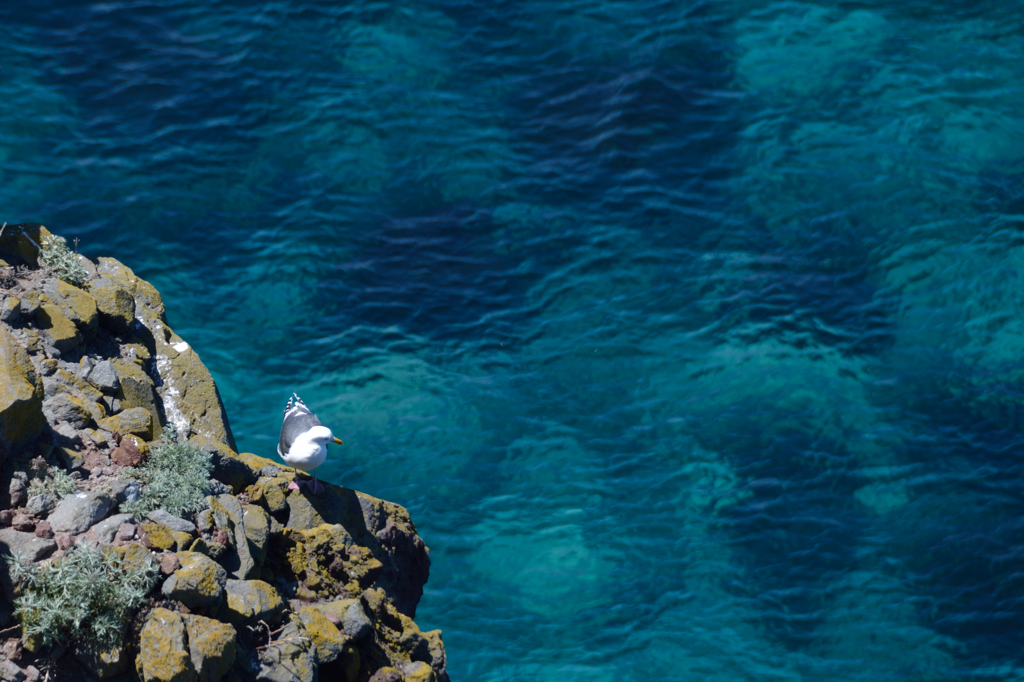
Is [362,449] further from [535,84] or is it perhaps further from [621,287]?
[535,84]

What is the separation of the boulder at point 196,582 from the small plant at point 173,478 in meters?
0.70

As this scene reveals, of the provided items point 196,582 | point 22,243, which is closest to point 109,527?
point 196,582

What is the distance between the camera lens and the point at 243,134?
23062 millimetres

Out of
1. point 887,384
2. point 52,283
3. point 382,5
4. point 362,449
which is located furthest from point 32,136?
point 887,384

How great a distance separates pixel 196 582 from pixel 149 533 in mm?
707

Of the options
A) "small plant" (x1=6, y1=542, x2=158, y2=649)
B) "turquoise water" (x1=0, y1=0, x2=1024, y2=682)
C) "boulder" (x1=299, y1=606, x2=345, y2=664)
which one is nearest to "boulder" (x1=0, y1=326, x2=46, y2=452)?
"small plant" (x1=6, y1=542, x2=158, y2=649)

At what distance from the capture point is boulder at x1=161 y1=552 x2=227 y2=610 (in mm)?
7770

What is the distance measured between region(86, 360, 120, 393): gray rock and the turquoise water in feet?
24.0

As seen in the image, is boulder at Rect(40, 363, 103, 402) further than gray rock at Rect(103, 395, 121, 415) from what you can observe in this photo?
No

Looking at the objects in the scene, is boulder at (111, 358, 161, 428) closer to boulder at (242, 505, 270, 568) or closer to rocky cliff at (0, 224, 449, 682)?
rocky cliff at (0, 224, 449, 682)

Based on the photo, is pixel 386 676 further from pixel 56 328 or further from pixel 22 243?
pixel 22 243

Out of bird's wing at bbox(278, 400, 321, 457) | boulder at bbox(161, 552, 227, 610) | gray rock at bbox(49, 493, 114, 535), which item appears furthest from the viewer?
bird's wing at bbox(278, 400, 321, 457)

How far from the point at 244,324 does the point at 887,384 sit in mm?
13749

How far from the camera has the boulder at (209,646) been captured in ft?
24.8
